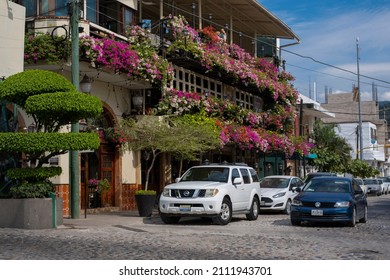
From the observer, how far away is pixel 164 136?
2114 cm

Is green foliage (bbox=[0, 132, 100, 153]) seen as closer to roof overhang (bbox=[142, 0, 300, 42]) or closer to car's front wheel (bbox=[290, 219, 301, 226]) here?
car's front wheel (bbox=[290, 219, 301, 226])

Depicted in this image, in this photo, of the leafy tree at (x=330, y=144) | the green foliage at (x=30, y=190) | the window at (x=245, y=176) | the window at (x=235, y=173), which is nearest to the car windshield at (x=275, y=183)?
the window at (x=245, y=176)

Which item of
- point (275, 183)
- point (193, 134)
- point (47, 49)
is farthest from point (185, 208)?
point (275, 183)

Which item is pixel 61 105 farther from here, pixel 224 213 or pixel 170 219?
pixel 224 213

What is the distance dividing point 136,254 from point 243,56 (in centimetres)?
2239

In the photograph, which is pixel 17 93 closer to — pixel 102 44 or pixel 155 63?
pixel 102 44

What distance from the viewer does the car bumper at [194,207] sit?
54.6 feet

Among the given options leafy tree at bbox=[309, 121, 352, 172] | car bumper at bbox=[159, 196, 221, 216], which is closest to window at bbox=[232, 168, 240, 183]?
car bumper at bbox=[159, 196, 221, 216]

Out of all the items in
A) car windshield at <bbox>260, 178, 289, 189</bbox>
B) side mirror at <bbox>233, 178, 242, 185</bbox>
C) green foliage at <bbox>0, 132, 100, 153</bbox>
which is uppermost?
green foliage at <bbox>0, 132, 100, 153</bbox>

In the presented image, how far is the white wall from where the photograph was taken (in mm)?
17344

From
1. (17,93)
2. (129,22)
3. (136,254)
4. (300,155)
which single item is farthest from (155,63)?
(300,155)

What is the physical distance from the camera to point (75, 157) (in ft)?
57.7

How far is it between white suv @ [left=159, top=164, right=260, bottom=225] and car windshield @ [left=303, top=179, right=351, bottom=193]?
2.09 metres

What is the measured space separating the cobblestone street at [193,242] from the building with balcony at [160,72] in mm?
5294
